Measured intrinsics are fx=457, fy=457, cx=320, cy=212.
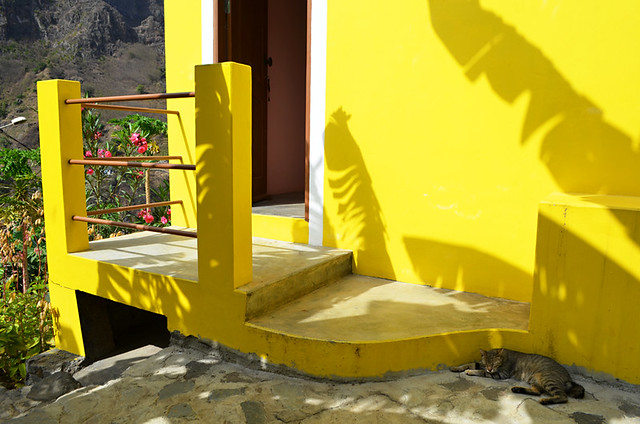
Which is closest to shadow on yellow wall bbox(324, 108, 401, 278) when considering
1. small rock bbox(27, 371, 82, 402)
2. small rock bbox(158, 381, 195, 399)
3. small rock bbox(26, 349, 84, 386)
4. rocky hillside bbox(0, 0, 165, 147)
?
small rock bbox(158, 381, 195, 399)

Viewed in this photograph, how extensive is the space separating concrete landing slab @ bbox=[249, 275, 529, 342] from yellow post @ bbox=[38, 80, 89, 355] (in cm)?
183

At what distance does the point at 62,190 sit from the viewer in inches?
140

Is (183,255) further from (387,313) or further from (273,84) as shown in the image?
(273,84)

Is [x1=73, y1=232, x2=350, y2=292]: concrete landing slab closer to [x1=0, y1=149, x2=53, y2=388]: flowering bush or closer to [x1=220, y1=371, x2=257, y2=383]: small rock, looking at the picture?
[x1=220, y1=371, x2=257, y2=383]: small rock

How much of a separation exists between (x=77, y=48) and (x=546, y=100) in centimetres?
4033

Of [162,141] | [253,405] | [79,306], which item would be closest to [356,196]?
[253,405]

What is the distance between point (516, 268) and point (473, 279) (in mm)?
312

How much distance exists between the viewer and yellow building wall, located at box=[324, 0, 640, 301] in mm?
2865

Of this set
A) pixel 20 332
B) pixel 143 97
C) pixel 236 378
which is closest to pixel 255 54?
pixel 143 97

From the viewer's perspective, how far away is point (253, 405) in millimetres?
2336

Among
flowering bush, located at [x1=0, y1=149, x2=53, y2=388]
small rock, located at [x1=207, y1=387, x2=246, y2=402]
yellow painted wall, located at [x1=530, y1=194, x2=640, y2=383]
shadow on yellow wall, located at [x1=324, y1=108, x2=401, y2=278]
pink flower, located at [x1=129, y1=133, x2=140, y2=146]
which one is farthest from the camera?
pink flower, located at [x1=129, y1=133, x2=140, y2=146]

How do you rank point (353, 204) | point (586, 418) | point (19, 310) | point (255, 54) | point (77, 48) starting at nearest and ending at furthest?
point (586, 418) < point (353, 204) < point (19, 310) < point (255, 54) < point (77, 48)

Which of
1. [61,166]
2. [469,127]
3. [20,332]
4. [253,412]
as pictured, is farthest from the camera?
[20,332]

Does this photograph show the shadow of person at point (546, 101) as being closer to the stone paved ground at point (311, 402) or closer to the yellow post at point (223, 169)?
the stone paved ground at point (311, 402)
